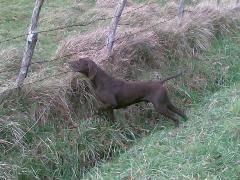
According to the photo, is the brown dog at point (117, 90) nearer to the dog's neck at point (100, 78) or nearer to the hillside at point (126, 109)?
the dog's neck at point (100, 78)

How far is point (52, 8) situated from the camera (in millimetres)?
10453

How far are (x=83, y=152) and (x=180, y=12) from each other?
464cm

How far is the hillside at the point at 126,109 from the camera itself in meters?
5.05

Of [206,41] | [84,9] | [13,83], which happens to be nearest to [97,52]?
[13,83]

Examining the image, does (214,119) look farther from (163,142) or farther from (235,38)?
(235,38)

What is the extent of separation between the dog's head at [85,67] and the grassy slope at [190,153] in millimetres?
1026

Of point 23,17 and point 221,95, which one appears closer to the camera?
point 221,95

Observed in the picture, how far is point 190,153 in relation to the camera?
4.98m

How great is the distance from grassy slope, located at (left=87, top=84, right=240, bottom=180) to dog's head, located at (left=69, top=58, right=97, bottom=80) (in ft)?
3.37

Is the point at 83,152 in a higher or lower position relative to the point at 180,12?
lower

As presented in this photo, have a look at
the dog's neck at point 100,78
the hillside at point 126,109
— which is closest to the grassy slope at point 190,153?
the hillside at point 126,109

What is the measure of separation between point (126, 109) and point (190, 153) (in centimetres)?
178

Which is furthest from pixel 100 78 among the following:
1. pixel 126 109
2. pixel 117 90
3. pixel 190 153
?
pixel 190 153

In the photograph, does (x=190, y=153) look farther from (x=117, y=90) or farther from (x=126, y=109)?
(x=126, y=109)
